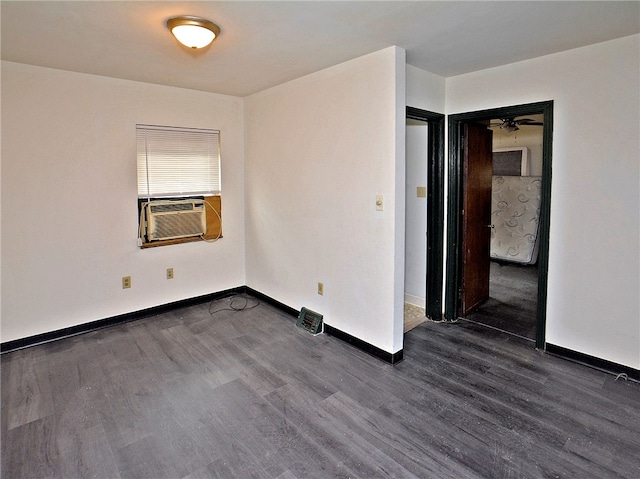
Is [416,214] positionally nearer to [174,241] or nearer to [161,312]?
[174,241]

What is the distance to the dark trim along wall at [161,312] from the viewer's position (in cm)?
317

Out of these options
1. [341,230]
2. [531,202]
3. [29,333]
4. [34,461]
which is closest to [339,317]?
[341,230]

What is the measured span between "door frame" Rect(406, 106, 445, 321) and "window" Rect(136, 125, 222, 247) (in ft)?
7.46

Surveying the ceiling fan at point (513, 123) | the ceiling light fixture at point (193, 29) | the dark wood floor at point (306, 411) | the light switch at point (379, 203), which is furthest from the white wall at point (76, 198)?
the ceiling fan at point (513, 123)

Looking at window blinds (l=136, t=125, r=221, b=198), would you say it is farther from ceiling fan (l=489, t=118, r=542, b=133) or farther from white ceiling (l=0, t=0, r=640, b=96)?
ceiling fan (l=489, t=118, r=542, b=133)

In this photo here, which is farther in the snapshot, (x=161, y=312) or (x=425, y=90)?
(x=161, y=312)

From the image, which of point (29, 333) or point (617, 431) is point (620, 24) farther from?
point (29, 333)

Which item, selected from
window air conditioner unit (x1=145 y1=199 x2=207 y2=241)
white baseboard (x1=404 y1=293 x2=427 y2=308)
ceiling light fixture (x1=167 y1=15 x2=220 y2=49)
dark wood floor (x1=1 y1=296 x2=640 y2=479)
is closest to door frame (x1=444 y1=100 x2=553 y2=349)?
white baseboard (x1=404 y1=293 x2=427 y2=308)

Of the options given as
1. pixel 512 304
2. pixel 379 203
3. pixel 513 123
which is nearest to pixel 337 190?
pixel 379 203

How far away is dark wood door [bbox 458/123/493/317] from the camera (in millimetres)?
3738

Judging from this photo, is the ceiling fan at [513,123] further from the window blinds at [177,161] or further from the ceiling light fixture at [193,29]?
the ceiling light fixture at [193,29]

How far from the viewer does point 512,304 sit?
4.33m

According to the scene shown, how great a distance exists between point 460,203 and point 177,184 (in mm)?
2832

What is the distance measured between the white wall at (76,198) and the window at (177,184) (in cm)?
9
